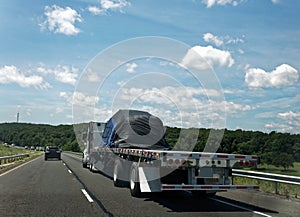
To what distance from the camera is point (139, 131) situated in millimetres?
15656

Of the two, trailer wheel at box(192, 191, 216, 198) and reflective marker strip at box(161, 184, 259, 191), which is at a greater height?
reflective marker strip at box(161, 184, 259, 191)

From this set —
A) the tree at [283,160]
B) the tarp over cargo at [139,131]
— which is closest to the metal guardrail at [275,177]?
the tarp over cargo at [139,131]

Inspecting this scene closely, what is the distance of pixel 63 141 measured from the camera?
118 meters

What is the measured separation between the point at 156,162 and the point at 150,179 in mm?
631

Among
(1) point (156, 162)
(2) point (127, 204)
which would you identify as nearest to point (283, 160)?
(1) point (156, 162)

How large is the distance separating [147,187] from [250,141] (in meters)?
24.6

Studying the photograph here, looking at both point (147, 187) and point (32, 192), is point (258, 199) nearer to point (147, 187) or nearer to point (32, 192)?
point (147, 187)

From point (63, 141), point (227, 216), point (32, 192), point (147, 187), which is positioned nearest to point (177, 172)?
point (147, 187)

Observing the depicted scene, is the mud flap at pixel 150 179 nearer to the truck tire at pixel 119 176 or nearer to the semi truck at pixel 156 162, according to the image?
the semi truck at pixel 156 162

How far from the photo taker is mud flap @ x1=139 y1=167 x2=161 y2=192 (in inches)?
389

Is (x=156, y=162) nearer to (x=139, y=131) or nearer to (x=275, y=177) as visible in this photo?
(x=275, y=177)

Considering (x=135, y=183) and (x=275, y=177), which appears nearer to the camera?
(x=135, y=183)

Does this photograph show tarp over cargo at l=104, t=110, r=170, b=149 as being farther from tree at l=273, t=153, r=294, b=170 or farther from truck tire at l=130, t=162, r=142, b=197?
tree at l=273, t=153, r=294, b=170

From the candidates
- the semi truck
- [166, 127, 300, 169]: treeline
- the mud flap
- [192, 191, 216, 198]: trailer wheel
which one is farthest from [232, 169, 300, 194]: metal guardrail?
[166, 127, 300, 169]: treeline
